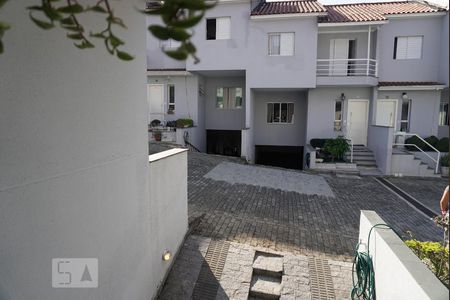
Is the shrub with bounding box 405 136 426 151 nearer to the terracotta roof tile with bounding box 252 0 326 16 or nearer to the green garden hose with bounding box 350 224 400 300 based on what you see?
the terracotta roof tile with bounding box 252 0 326 16

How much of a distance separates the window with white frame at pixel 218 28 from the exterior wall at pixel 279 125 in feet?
13.4

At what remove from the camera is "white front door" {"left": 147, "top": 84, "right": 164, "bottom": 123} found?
18.6m

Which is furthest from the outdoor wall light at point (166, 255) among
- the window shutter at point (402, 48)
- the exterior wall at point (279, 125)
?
the window shutter at point (402, 48)

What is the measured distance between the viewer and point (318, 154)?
1593 cm

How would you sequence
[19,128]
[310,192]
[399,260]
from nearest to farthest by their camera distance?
1. [19,128]
2. [399,260]
3. [310,192]


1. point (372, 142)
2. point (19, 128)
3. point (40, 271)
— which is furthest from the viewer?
point (372, 142)

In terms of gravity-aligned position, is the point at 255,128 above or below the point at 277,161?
above

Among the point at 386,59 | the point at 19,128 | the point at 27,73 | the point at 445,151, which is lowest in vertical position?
the point at 445,151

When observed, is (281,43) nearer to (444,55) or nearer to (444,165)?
(444,55)

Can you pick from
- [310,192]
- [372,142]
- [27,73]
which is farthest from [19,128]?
Result: [372,142]

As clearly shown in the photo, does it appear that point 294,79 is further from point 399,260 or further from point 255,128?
point 399,260

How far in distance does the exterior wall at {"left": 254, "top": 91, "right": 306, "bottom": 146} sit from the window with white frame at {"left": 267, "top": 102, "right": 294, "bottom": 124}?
0.63 ft

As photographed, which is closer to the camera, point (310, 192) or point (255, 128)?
point (310, 192)

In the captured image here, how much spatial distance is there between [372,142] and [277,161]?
688 centimetres
